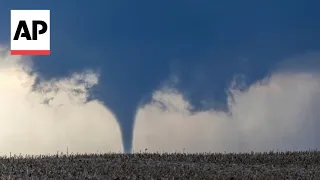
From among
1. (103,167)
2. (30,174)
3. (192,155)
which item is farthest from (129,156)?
(30,174)

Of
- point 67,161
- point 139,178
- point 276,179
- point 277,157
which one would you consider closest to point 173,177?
point 139,178

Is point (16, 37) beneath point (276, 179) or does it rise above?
above

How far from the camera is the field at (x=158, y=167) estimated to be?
52.9 feet

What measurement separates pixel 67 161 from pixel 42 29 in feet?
13.1

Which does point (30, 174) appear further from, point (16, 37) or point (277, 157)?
point (277, 157)

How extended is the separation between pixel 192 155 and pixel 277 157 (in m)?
3.10

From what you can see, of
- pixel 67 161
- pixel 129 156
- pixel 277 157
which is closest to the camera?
pixel 67 161

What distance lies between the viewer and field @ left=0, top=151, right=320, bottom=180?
16.1 m

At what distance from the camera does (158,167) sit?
700 inches

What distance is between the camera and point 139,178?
15477 mm

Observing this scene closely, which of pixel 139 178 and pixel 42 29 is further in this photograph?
pixel 42 29

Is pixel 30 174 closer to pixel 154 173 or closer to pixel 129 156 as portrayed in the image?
pixel 154 173

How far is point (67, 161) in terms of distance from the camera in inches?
756

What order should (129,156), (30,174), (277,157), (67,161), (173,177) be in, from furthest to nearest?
(277,157) → (129,156) → (67,161) → (30,174) → (173,177)
